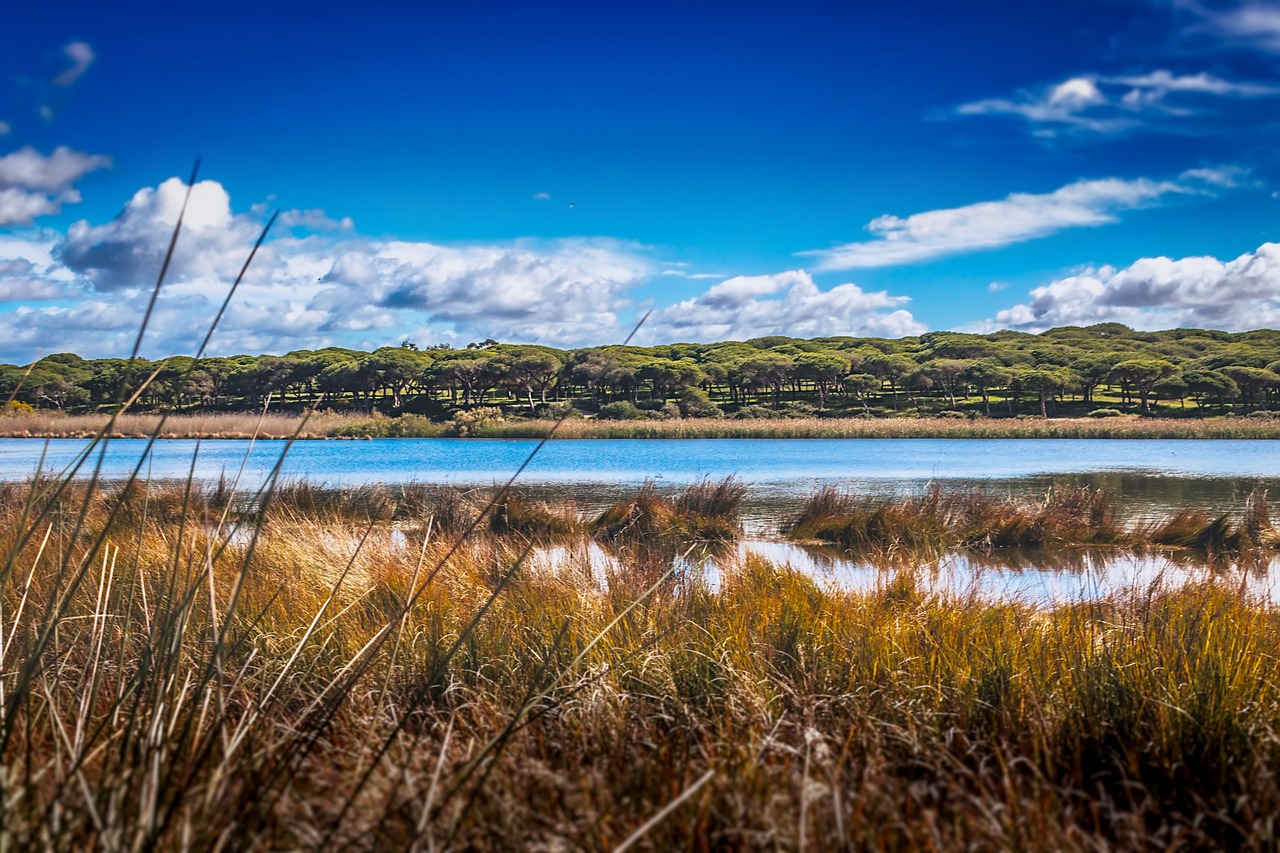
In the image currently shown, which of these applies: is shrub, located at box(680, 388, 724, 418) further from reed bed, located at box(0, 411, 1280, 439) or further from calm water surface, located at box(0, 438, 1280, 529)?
calm water surface, located at box(0, 438, 1280, 529)

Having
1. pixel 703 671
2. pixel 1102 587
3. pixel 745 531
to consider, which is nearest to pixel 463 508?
pixel 745 531

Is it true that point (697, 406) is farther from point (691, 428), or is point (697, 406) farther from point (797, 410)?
point (691, 428)

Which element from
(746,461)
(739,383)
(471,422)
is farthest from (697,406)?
(746,461)

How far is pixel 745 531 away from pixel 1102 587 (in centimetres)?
473

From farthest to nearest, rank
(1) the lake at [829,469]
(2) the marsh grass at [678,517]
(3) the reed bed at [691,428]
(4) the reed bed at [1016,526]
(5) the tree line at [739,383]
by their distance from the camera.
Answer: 1. (5) the tree line at [739,383]
2. (3) the reed bed at [691,428]
3. (2) the marsh grass at [678,517]
4. (4) the reed bed at [1016,526]
5. (1) the lake at [829,469]

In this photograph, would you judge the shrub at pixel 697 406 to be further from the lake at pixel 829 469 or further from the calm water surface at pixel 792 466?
the calm water surface at pixel 792 466

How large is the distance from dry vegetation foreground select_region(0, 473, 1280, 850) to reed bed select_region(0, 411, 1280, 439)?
117 feet

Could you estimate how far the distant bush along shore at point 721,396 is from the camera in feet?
141

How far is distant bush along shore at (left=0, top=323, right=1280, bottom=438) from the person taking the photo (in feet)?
141

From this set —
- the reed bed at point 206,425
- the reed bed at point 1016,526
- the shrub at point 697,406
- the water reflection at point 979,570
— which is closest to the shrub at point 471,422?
the reed bed at point 206,425

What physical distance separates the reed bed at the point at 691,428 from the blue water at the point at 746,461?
5.79 ft

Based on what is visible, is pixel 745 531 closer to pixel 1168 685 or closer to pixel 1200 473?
pixel 1168 685

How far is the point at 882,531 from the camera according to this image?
10383 millimetres

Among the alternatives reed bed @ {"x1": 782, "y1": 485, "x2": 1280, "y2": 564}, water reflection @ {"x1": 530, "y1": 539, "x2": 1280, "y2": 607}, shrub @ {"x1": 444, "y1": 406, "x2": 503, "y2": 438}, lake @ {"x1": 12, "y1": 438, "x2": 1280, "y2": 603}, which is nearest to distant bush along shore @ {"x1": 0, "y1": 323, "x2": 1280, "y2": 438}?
shrub @ {"x1": 444, "y1": 406, "x2": 503, "y2": 438}
